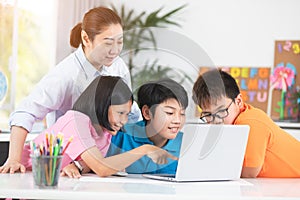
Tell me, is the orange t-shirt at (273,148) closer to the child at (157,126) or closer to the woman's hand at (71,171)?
the child at (157,126)

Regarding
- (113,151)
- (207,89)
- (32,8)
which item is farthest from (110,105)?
(32,8)

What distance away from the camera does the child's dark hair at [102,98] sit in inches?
70.2

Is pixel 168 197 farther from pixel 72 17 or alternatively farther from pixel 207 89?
pixel 72 17

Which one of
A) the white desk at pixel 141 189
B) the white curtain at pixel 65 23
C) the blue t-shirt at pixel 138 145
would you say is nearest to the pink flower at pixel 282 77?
the white curtain at pixel 65 23

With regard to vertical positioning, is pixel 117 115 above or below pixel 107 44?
below

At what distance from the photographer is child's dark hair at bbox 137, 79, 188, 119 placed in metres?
1.91

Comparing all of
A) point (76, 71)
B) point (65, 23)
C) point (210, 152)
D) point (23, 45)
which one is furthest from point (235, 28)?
point (210, 152)

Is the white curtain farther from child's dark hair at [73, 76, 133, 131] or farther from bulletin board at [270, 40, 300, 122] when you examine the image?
child's dark hair at [73, 76, 133, 131]

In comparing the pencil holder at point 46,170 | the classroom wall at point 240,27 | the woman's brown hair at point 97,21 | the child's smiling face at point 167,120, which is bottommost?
the pencil holder at point 46,170

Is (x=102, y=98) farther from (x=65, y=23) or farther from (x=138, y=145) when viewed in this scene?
(x=65, y=23)

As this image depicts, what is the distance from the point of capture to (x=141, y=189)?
149 cm

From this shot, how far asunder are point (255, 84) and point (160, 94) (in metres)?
3.00

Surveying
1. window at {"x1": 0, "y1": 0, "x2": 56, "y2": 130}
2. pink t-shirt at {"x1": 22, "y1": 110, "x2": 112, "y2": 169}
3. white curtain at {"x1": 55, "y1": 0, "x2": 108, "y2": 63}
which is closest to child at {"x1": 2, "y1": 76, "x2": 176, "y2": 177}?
pink t-shirt at {"x1": 22, "y1": 110, "x2": 112, "y2": 169}

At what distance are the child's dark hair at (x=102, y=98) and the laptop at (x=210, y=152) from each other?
26 centimetres
